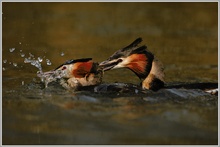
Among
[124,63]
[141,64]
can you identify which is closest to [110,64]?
[124,63]

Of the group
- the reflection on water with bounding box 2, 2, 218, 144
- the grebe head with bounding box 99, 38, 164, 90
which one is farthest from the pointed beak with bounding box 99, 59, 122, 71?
the reflection on water with bounding box 2, 2, 218, 144

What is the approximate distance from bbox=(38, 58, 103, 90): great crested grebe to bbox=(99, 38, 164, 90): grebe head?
11 cm

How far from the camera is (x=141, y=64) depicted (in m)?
5.87

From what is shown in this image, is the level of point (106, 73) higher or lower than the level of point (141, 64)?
lower

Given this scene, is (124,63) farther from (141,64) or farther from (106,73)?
(106,73)

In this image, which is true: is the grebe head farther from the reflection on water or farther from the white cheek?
the reflection on water

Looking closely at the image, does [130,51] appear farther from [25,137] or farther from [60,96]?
[25,137]

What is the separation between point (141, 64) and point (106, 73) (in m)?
1.32

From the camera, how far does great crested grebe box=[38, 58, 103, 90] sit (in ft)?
19.4

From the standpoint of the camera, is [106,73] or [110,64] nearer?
[110,64]

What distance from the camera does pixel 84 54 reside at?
8.67m

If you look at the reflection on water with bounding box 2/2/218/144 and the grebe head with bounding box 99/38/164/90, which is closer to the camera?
the reflection on water with bounding box 2/2/218/144

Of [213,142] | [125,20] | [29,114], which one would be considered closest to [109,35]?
[125,20]

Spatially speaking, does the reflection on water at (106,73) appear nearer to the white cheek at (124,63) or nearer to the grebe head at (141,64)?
the grebe head at (141,64)
